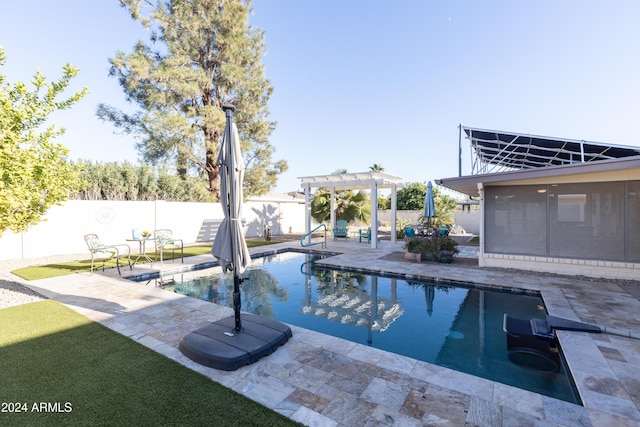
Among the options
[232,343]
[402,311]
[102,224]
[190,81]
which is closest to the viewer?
[232,343]

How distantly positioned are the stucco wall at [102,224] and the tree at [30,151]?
91.4 inches

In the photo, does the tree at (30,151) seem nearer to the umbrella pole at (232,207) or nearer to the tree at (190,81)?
the umbrella pole at (232,207)

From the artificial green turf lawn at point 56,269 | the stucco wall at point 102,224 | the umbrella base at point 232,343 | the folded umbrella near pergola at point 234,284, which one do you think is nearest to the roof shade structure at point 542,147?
the folded umbrella near pergola at point 234,284

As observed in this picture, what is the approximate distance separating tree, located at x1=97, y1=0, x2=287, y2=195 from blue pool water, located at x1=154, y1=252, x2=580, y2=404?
9087 millimetres

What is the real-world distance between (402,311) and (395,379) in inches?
117

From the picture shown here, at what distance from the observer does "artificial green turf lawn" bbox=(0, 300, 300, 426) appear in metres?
2.47

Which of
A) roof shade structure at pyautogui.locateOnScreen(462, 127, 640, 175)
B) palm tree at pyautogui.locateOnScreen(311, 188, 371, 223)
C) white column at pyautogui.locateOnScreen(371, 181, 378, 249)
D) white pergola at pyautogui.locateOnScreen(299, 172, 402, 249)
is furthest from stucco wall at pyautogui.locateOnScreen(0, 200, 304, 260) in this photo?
roof shade structure at pyautogui.locateOnScreen(462, 127, 640, 175)

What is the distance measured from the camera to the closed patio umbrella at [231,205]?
3.69m

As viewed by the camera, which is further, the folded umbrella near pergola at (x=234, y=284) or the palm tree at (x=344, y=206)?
the palm tree at (x=344, y=206)

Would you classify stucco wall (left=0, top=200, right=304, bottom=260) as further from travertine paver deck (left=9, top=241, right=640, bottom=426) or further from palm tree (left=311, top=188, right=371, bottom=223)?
travertine paver deck (left=9, top=241, right=640, bottom=426)

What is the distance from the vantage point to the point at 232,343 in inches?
143

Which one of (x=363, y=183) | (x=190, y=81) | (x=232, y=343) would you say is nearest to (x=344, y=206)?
(x=363, y=183)

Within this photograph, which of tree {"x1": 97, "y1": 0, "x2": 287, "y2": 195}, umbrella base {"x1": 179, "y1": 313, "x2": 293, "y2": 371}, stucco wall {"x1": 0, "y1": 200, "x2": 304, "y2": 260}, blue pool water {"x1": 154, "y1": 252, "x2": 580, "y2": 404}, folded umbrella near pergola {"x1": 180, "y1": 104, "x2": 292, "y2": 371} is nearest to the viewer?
umbrella base {"x1": 179, "y1": 313, "x2": 293, "y2": 371}

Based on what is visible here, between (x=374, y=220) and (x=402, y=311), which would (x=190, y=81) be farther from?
(x=402, y=311)
